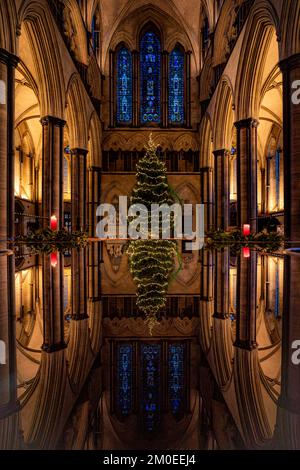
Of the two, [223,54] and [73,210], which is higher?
[223,54]

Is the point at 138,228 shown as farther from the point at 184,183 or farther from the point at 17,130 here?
the point at 17,130

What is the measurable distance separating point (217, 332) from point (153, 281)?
1.68 m

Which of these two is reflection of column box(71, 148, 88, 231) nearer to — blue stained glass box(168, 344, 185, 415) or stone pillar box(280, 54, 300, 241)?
stone pillar box(280, 54, 300, 241)

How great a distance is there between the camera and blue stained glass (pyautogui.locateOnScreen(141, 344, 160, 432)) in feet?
3.23

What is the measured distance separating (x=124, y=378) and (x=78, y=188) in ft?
52.3

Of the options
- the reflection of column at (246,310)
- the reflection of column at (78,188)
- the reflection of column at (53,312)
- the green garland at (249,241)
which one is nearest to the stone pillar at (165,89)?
the reflection of column at (78,188)

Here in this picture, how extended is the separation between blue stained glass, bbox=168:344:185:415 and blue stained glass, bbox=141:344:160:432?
1.7 inches

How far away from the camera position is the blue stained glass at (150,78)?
23.5m

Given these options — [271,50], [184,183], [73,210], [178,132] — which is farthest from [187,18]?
[73,210]

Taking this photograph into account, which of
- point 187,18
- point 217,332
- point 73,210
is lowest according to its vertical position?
point 217,332

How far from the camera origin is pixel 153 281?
3.63m

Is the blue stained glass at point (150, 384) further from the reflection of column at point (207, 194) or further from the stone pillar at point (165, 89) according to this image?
the stone pillar at point (165, 89)

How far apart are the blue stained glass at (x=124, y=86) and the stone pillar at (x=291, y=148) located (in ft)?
52.8
